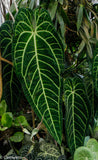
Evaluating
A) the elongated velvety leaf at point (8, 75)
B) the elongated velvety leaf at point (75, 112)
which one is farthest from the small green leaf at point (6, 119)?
the elongated velvety leaf at point (75, 112)

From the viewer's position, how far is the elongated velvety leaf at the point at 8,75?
68cm

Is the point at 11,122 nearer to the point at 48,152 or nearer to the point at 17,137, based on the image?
the point at 17,137

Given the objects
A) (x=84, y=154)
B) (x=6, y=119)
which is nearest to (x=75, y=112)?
(x=84, y=154)

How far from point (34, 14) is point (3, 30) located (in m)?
0.16

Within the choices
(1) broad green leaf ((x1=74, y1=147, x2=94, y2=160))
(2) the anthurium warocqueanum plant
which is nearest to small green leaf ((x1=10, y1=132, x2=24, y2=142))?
(2) the anthurium warocqueanum plant

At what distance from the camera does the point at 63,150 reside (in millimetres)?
682

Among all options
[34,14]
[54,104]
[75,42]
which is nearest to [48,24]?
[34,14]

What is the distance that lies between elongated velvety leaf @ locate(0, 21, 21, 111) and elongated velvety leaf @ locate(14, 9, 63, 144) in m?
0.12

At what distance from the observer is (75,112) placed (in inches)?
27.2

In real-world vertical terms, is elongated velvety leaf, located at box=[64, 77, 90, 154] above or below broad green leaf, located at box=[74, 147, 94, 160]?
above

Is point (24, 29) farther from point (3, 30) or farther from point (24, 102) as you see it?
point (24, 102)

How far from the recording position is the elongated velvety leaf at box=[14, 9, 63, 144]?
595mm

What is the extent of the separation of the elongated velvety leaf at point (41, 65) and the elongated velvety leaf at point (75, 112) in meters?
0.08

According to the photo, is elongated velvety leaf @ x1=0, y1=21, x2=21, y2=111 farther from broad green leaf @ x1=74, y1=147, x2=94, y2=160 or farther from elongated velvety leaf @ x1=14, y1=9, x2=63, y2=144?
broad green leaf @ x1=74, y1=147, x2=94, y2=160
